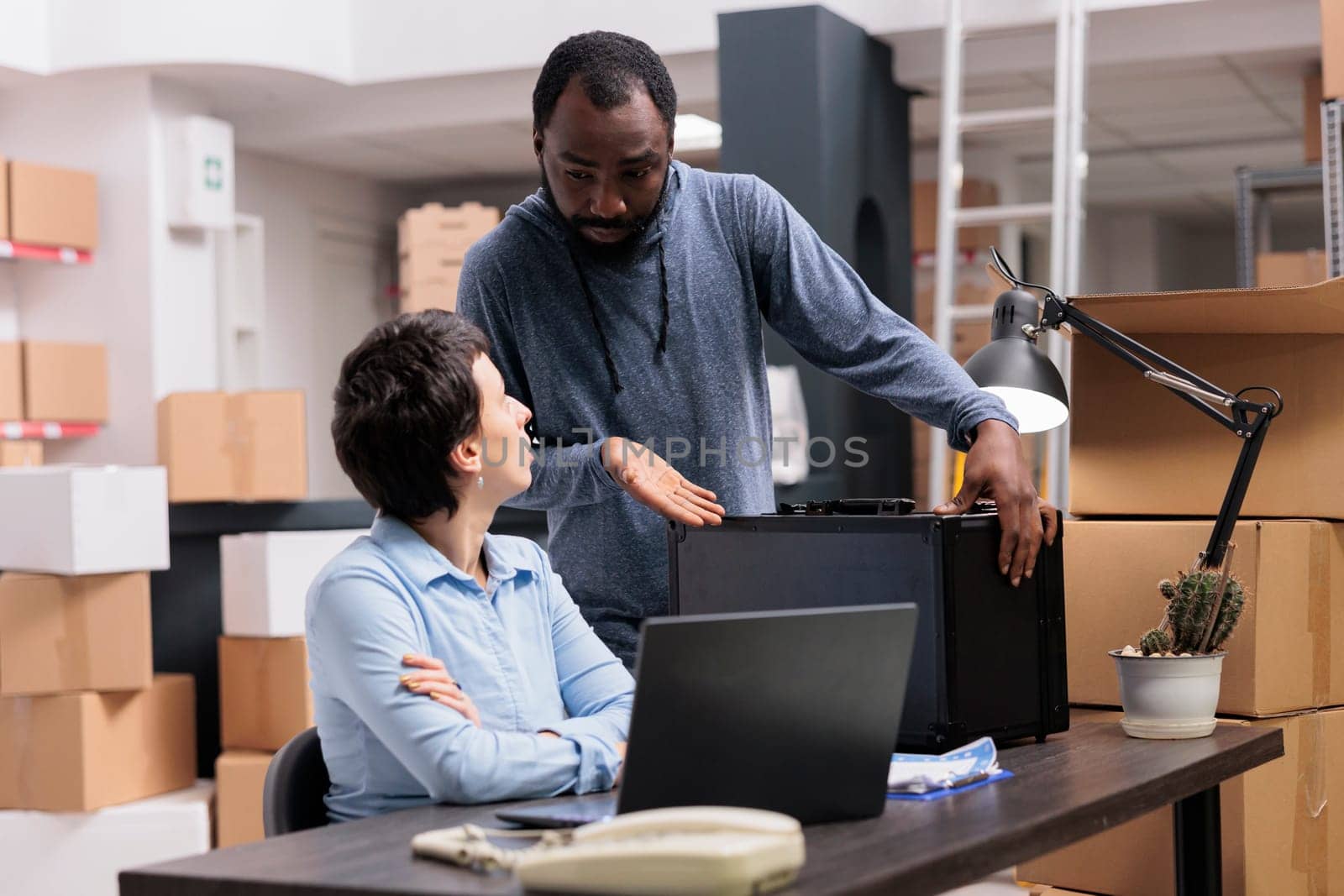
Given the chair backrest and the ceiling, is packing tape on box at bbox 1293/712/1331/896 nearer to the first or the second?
the chair backrest

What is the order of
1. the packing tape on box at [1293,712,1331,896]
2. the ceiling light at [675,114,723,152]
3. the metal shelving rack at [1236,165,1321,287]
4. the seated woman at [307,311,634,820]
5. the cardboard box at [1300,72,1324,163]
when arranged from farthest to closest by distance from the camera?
the ceiling light at [675,114,723,152] → the cardboard box at [1300,72,1324,163] → the metal shelving rack at [1236,165,1321,287] → the packing tape on box at [1293,712,1331,896] → the seated woman at [307,311,634,820]

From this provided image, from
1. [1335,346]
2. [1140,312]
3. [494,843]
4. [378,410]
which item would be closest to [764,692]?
[494,843]

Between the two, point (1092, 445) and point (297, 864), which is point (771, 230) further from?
point (297, 864)

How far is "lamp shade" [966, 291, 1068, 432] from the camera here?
5.59 ft

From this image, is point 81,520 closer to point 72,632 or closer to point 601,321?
point 72,632

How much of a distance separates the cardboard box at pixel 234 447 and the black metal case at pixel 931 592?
2465mm

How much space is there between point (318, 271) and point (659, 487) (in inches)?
233

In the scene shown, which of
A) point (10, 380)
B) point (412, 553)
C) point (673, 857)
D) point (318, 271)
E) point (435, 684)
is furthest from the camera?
point (318, 271)

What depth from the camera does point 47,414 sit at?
5.12m

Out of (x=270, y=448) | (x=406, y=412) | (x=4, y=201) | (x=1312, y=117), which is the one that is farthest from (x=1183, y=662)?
(x=4, y=201)

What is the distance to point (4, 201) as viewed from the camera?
4.79 meters

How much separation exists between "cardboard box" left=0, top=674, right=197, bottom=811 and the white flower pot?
251 cm

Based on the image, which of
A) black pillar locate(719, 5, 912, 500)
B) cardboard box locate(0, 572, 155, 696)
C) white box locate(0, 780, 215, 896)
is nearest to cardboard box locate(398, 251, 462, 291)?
black pillar locate(719, 5, 912, 500)

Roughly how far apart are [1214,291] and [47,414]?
4.39 meters
